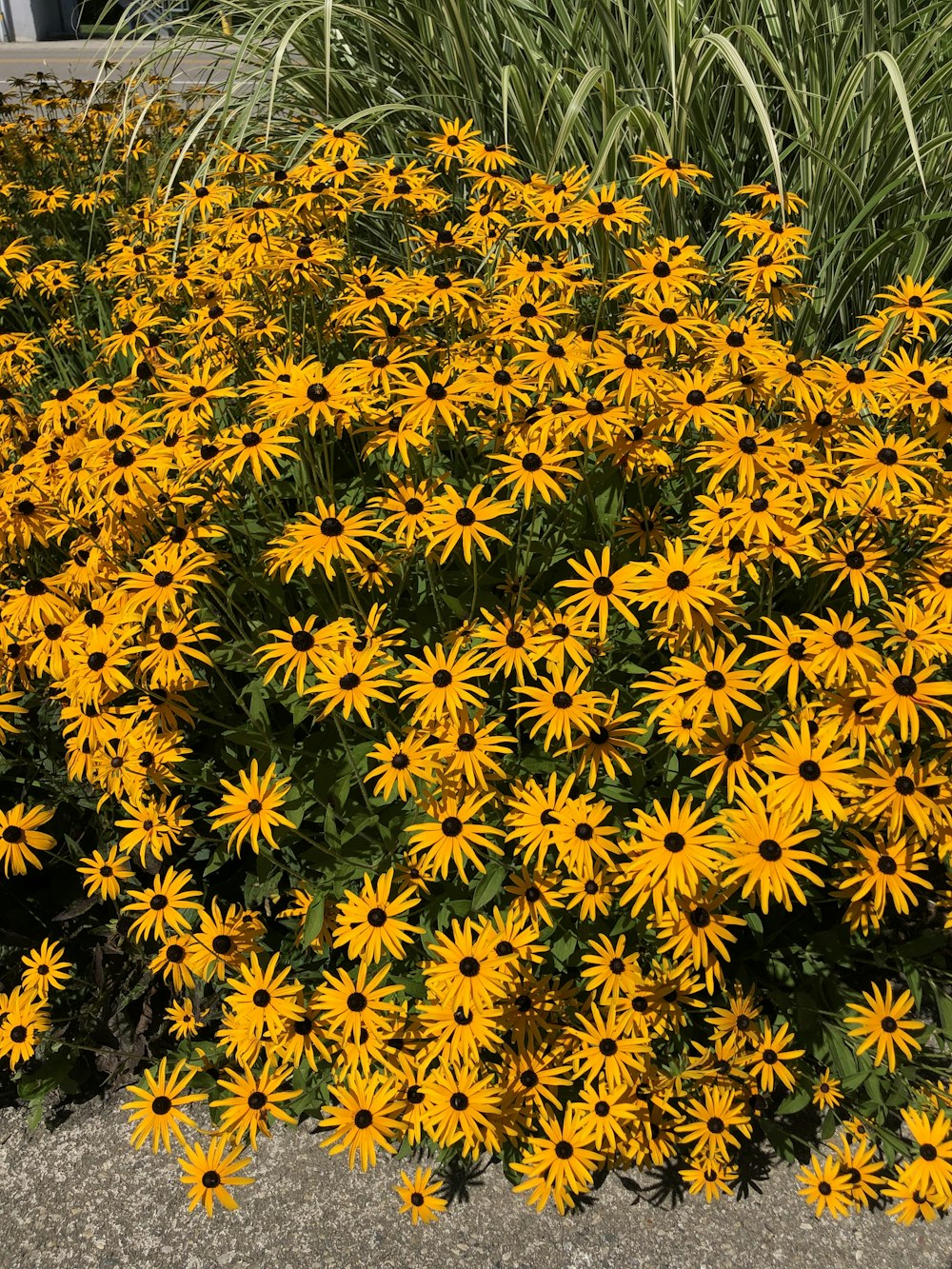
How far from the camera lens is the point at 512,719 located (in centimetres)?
304

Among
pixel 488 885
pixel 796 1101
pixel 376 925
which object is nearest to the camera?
pixel 376 925

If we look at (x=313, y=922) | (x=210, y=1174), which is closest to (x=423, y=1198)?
(x=210, y=1174)

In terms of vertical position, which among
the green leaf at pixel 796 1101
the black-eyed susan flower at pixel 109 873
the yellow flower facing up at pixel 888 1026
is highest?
the black-eyed susan flower at pixel 109 873

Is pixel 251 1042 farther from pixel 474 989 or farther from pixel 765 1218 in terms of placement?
pixel 765 1218

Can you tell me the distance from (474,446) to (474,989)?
1944 mm

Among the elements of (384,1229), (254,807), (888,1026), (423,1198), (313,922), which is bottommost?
(384,1229)

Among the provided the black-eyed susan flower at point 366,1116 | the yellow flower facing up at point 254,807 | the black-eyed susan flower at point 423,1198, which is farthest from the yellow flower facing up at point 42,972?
the black-eyed susan flower at point 423,1198

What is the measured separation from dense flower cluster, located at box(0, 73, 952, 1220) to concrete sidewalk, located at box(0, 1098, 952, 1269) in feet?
0.36

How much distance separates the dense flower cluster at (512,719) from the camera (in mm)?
2387

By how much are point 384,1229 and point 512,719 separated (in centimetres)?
151

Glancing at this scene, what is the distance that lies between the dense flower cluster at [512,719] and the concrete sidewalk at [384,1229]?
11 centimetres

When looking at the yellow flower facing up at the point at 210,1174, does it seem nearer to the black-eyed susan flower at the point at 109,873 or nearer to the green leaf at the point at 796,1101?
the black-eyed susan flower at the point at 109,873

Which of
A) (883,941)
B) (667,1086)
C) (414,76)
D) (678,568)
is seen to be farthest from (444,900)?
(414,76)

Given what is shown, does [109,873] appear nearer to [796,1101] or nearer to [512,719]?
[512,719]
